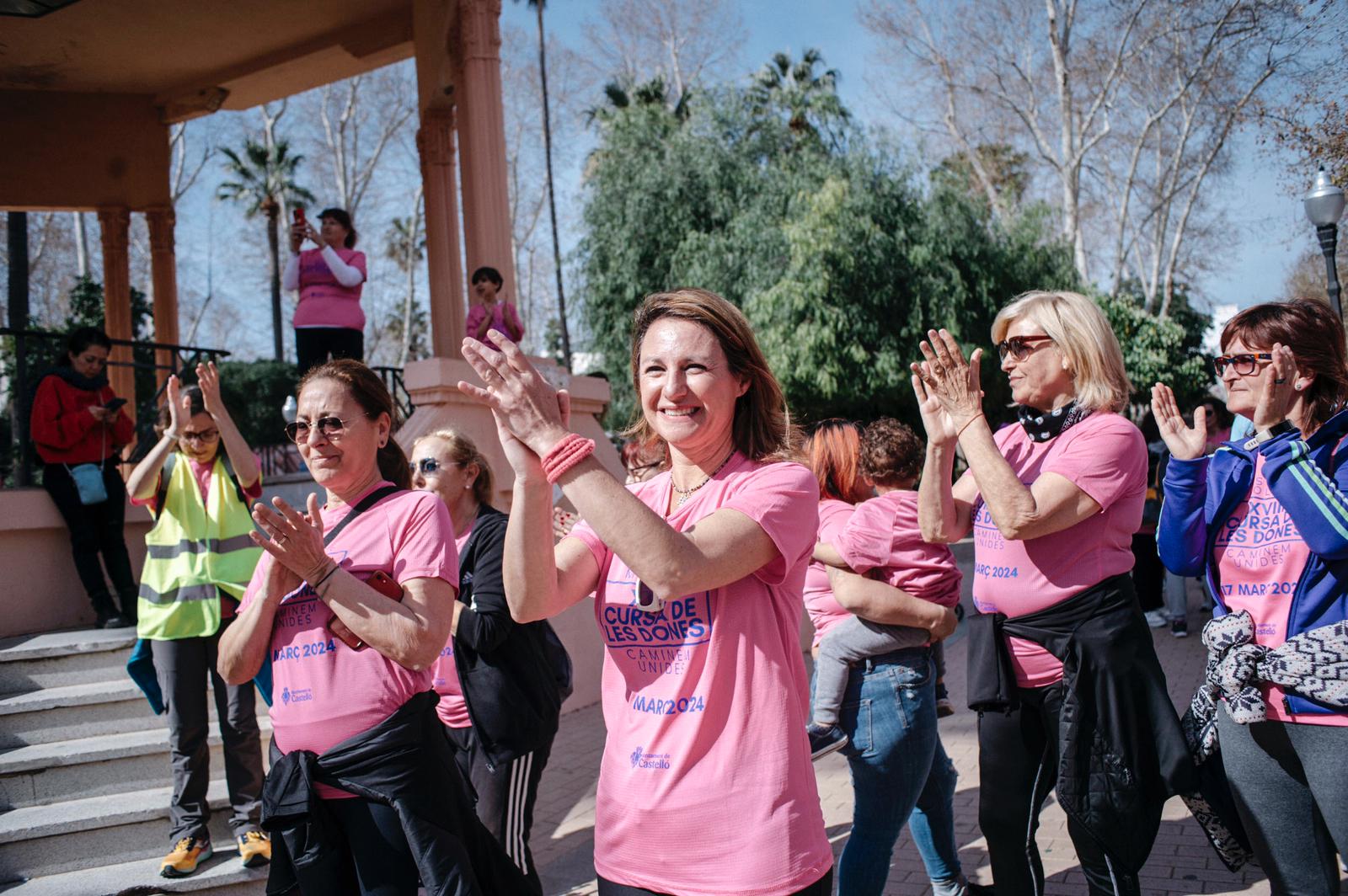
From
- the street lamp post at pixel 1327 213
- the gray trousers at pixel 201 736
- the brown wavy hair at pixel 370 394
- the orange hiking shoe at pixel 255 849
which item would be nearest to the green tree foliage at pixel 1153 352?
the street lamp post at pixel 1327 213

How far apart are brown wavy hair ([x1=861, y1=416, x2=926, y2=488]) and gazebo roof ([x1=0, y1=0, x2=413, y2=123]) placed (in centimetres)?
904

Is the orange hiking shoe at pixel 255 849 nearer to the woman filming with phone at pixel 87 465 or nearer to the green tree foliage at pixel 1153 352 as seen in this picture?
the woman filming with phone at pixel 87 465

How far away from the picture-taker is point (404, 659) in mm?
2486

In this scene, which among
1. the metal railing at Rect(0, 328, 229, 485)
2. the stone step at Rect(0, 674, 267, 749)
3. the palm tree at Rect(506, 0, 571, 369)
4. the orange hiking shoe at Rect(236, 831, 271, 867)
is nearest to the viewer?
the orange hiking shoe at Rect(236, 831, 271, 867)

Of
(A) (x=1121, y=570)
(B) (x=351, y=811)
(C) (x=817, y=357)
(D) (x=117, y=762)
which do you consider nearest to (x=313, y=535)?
(B) (x=351, y=811)

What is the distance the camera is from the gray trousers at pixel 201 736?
4.50 metres

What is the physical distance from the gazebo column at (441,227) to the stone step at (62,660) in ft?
20.6

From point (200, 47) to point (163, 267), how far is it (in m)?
3.23

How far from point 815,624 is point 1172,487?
1.41 metres

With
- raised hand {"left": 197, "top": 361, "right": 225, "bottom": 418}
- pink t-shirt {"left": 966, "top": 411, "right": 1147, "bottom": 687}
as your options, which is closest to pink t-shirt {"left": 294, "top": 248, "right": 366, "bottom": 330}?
raised hand {"left": 197, "top": 361, "right": 225, "bottom": 418}

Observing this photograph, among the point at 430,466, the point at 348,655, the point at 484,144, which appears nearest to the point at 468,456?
the point at 430,466

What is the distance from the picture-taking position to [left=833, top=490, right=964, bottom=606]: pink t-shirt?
3434 mm

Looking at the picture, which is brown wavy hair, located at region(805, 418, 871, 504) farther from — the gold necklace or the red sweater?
the red sweater

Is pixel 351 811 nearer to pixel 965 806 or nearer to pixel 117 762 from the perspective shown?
pixel 117 762
